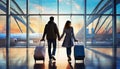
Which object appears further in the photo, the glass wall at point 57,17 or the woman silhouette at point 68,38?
the glass wall at point 57,17

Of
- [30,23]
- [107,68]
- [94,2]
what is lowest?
[107,68]

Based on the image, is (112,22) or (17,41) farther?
(17,41)

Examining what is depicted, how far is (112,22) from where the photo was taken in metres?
24.3

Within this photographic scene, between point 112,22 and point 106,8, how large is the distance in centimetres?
187

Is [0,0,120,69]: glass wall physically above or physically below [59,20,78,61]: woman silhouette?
above

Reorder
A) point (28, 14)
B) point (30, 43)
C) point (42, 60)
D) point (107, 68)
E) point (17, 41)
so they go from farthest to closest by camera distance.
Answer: point (17, 41) < point (30, 43) < point (28, 14) < point (42, 60) < point (107, 68)

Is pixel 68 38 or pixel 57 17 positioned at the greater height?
pixel 57 17

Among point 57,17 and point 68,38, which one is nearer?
point 68,38

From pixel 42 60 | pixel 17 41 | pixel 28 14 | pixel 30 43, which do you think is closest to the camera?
pixel 42 60

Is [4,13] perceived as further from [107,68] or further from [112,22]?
[107,68]

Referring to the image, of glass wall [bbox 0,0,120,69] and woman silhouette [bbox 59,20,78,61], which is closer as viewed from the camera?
woman silhouette [bbox 59,20,78,61]

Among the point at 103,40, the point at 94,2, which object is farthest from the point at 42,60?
the point at 103,40

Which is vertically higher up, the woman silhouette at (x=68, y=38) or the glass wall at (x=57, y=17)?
the glass wall at (x=57, y=17)

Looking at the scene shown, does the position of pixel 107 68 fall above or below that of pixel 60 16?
below
